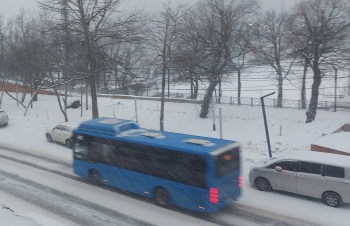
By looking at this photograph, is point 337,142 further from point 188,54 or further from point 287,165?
point 188,54

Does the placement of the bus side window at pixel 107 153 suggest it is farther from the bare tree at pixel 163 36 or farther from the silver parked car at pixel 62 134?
the bare tree at pixel 163 36

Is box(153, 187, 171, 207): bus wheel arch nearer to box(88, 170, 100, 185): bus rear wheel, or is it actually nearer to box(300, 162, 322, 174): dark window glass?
box(88, 170, 100, 185): bus rear wheel

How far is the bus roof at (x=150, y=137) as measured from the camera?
11.9 m

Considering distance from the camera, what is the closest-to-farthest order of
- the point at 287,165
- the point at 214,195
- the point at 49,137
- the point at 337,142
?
the point at 214,195, the point at 287,165, the point at 337,142, the point at 49,137

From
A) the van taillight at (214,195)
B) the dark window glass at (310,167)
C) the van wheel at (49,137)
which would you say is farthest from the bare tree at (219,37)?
the van taillight at (214,195)

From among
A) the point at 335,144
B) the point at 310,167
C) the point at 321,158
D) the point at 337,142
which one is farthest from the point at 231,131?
the point at 310,167

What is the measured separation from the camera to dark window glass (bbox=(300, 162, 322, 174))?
1277 centimetres

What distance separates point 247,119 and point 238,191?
1610cm

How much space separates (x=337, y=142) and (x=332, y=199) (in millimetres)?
5451

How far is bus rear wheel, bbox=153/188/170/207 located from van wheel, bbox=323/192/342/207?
5.28 m

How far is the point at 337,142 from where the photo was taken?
680 inches

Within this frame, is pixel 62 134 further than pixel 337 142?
Yes

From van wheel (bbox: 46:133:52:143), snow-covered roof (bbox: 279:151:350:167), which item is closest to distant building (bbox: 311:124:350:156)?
snow-covered roof (bbox: 279:151:350:167)

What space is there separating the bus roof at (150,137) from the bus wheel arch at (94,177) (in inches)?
59.8
